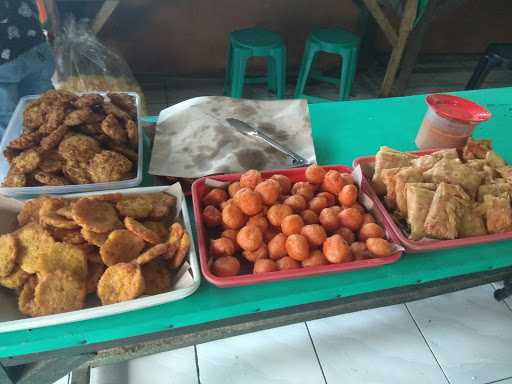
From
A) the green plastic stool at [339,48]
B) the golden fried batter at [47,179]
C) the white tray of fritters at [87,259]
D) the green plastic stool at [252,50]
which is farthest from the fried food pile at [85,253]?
the green plastic stool at [339,48]

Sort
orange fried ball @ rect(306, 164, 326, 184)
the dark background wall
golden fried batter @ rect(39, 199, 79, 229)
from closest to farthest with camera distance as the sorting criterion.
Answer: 1. golden fried batter @ rect(39, 199, 79, 229)
2. orange fried ball @ rect(306, 164, 326, 184)
3. the dark background wall

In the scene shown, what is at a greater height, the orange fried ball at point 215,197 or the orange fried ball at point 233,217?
the orange fried ball at point 233,217

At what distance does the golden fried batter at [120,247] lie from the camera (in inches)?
34.2

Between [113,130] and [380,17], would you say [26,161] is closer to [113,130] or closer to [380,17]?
[113,130]

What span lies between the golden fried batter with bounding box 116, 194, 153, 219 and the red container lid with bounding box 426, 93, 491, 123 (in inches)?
39.8

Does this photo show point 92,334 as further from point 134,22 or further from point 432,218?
point 134,22

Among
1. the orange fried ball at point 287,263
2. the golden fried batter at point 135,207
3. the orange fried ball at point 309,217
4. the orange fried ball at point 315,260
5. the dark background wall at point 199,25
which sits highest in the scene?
the orange fried ball at point 309,217

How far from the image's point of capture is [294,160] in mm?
1275

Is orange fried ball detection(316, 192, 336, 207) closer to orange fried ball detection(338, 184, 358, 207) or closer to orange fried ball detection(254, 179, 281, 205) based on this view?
orange fried ball detection(338, 184, 358, 207)

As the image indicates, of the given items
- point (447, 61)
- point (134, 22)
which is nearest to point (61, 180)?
point (134, 22)

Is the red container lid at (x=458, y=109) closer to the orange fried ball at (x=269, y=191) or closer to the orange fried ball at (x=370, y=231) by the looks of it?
the orange fried ball at (x=370, y=231)

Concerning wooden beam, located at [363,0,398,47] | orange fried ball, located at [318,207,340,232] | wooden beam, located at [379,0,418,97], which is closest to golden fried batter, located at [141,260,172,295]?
orange fried ball, located at [318,207,340,232]

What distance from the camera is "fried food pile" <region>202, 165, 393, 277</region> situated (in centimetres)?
92

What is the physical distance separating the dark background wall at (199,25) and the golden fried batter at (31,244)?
112 inches
